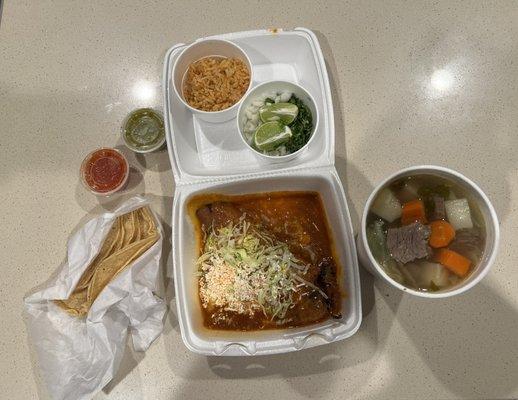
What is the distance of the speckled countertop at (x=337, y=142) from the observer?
62.7 inches

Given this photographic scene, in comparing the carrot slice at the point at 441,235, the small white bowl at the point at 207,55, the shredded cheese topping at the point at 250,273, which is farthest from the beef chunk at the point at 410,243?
the small white bowl at the point at 207,55

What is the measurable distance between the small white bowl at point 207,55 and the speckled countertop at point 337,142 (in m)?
0.23

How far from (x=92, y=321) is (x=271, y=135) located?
91cm

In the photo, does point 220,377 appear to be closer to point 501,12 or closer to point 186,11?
point 186,11

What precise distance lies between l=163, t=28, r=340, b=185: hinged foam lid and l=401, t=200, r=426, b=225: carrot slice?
317mm

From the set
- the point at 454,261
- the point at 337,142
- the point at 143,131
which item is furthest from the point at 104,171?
the point at 454,261

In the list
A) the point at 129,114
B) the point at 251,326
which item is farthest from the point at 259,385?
the point at 129,114

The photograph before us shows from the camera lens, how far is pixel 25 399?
163 centimetres

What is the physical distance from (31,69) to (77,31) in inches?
9.8

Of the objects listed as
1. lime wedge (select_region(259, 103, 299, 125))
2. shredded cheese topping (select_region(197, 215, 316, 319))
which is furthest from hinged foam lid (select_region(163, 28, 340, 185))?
shredded cheese topping (select_region(197, 215, 316, 319))

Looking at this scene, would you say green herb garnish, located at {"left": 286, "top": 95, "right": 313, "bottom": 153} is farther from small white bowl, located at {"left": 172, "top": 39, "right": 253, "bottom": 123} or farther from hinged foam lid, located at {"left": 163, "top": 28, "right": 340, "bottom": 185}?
small white bowl, located at {"left": 172, "top": 39, "right": 253, "bottom": 123}

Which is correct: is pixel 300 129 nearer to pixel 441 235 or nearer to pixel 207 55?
pixel 207 55

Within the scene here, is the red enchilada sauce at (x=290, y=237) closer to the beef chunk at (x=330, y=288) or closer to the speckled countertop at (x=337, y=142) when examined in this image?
the beef chunk at (x=330, y=288)

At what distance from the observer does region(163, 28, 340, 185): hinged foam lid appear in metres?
1.55
